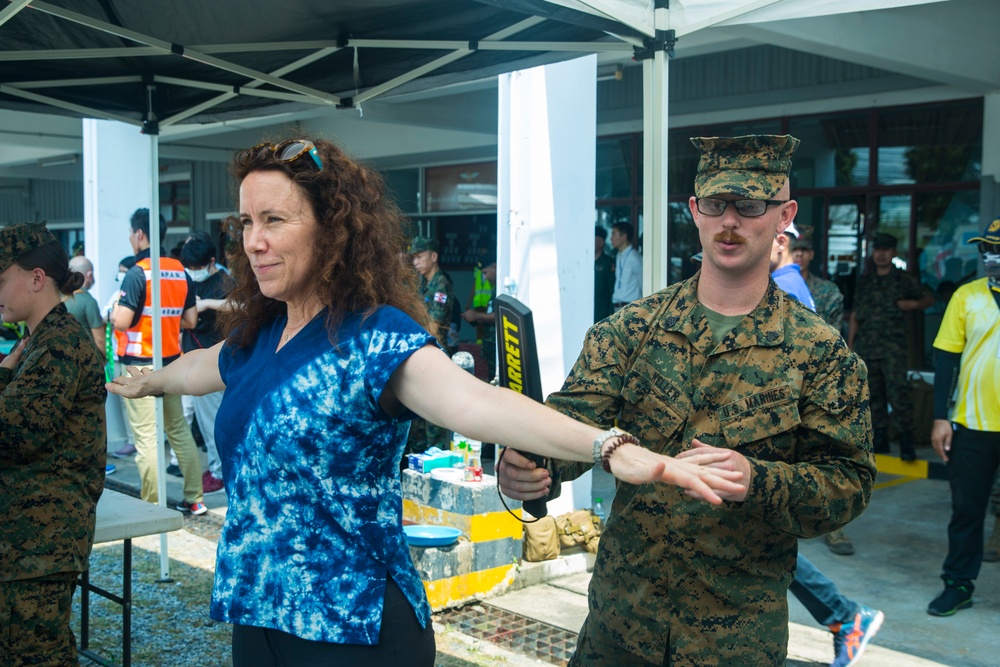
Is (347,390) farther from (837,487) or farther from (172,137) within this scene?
(172,137)

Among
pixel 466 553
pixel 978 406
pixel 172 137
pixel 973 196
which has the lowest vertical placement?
pixel 466 553

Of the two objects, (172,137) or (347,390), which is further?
(172,137)

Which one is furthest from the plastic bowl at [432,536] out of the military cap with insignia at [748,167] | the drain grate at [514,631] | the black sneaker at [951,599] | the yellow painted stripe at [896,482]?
the yellow painted stripe at [896,482]

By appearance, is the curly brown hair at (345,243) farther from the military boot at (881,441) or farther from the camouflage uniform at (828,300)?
the military boot at (881,441)

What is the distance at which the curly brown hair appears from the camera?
2.09 m

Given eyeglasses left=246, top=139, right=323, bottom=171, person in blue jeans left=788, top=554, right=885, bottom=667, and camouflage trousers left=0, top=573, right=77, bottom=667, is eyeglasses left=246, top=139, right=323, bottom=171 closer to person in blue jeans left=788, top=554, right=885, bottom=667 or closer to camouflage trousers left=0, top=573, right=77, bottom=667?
camouflage trousers left=0, top=573, right=77, bottom=667

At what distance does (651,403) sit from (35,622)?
2353 millimetres

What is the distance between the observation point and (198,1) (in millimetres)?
4152

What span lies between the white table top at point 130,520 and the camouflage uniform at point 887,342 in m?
6.44

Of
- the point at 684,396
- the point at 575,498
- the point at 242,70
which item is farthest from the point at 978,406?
the point at 242,70

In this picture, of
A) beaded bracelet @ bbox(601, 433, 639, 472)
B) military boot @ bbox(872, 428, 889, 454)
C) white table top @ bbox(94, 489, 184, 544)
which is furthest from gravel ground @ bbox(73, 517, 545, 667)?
military boot @ bbox(872, 428, 889, 454)

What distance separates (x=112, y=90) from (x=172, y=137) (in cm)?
960

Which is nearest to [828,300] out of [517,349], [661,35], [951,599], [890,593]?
[890,593]

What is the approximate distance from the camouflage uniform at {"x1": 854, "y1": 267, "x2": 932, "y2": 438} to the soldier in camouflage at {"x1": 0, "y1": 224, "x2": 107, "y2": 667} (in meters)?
7.07
